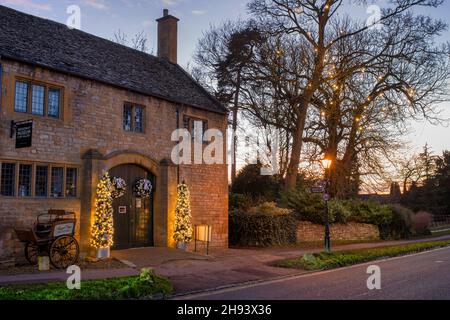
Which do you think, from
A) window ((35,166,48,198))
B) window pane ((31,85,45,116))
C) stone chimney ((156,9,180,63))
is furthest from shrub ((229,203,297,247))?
window pane ((31,85,45,116))

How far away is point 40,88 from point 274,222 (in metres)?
13.2

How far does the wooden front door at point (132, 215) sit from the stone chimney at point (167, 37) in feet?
27.5

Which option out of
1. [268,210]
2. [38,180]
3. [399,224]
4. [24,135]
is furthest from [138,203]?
[399,224]

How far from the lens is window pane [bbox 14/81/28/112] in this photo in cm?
1491

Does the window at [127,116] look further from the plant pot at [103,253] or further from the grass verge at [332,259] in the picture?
the grass verge at [332,259]

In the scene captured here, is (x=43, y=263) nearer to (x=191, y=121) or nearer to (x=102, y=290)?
(x=102, y=290)

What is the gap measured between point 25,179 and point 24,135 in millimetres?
2044

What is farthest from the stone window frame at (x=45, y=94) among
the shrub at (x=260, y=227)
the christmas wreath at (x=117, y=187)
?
the shrub at (x=260, y=227)

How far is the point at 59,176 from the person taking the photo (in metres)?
16.0

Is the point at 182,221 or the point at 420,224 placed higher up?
the point at 182,221

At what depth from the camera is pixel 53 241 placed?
13.8 m

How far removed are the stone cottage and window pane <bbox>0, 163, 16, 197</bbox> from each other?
28 millimetres
